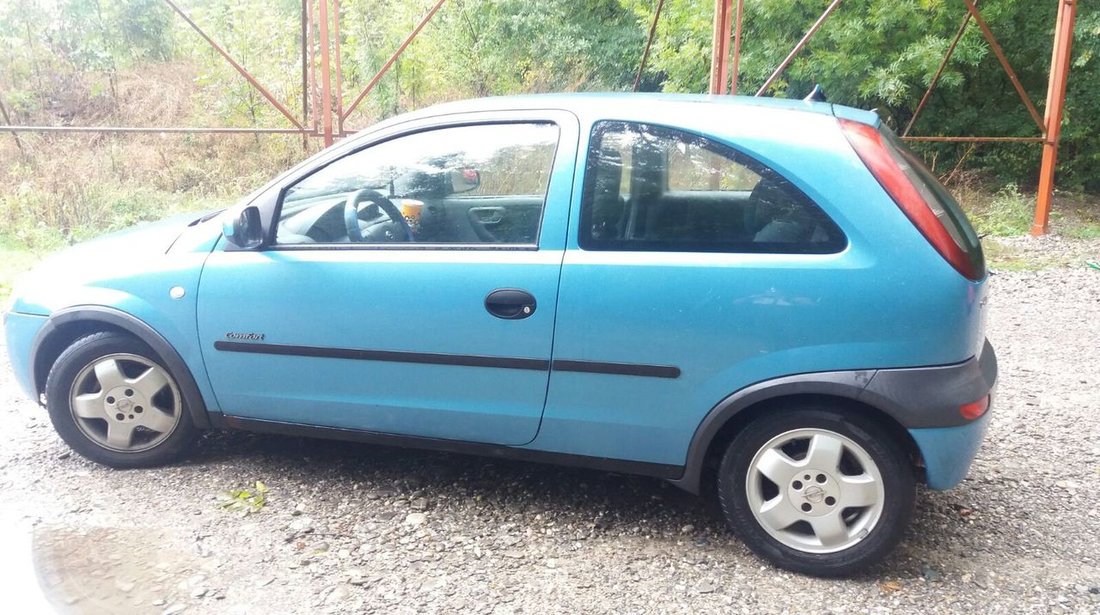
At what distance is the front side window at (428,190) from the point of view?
333 centimetres

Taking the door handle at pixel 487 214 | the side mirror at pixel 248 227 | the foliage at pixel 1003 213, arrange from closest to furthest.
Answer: the door handle at pixel 487 214 → the side mirror at pixel 248 227 → the foliage at pixel 1003 213

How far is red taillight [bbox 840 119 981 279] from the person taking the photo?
278cm

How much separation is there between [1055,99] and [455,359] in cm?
868

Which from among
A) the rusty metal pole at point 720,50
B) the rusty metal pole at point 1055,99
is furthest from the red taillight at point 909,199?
the rusty metal pole at point 1055,99

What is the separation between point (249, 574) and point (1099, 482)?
3537 millimetres

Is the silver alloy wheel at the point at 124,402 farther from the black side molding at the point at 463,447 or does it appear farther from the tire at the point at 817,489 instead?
the tire at the point at 817,489

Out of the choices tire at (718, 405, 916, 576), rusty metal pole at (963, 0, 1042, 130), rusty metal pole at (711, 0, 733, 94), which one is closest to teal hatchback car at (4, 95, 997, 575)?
tire at (718, 405, 916, 576)

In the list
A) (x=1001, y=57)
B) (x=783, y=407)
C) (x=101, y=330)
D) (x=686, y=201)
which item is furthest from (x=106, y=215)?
(x=1001, y=57)

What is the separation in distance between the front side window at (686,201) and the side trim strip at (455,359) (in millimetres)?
425

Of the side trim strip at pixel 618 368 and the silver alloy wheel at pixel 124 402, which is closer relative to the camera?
the side trim strip at pixel 618 368

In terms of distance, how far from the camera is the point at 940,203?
302 centimetres

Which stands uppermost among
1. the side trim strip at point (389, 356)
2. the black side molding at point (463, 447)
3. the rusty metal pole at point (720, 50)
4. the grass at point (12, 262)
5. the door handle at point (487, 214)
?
the rusty metal pole at point (720, 50)

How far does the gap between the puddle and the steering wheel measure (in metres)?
1.38

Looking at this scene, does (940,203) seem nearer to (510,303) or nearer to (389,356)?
(510,303)
